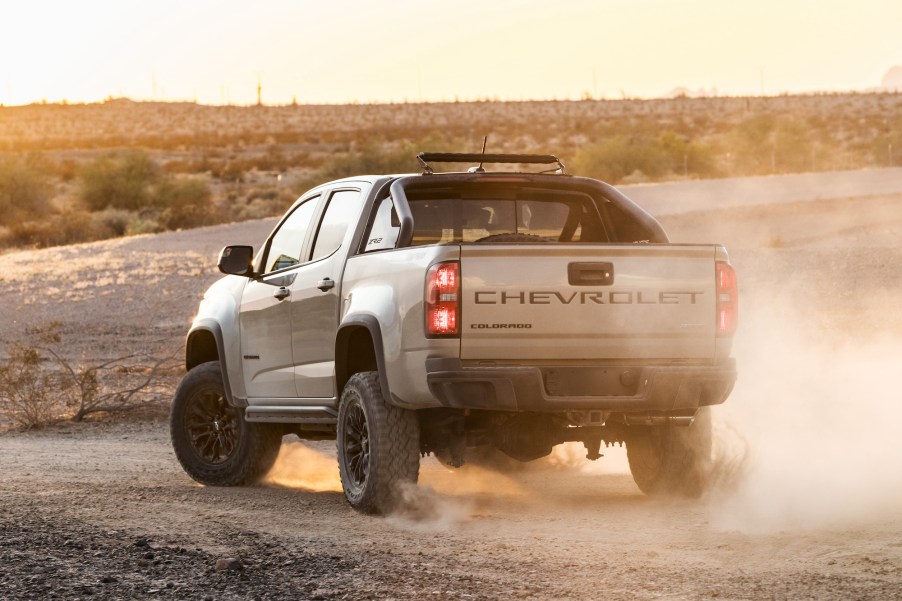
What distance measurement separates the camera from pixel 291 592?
6.39 meters

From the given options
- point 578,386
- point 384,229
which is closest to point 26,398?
point 384,229

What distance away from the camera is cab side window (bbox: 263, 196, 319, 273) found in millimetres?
10172

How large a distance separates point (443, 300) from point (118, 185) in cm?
4848

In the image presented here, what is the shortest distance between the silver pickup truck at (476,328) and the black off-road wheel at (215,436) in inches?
1.8

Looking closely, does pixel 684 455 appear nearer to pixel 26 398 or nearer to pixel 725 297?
pixel 725 297

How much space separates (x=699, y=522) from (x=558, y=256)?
1718 mm

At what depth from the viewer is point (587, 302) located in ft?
26.8

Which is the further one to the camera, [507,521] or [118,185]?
[118,185]

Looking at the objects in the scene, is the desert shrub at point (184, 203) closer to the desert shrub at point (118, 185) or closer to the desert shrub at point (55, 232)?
the desert shrub at point (118, 185)

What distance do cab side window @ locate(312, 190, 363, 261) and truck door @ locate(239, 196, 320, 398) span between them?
21 cm

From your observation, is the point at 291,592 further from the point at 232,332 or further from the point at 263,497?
A: the point at 232,332

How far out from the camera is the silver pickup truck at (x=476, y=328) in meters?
8.06

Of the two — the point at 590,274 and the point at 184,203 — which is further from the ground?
the point at 590,274

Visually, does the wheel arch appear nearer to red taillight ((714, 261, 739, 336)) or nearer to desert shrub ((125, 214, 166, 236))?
red taillight ((714, 261, 739, 336))
